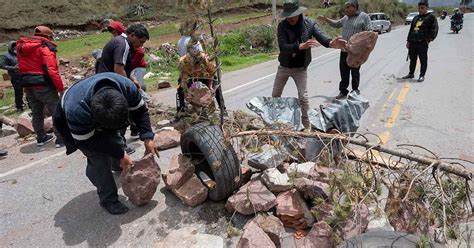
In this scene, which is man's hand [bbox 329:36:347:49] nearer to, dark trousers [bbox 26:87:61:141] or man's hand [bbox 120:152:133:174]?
man's hand [bbox 120:152:133:174]

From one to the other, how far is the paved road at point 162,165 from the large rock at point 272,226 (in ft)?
1.06

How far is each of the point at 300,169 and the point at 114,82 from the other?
76.0 inches

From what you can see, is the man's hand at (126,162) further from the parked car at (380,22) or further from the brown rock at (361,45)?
the parked car at (380,22)

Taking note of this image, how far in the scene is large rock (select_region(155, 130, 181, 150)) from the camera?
16.6 ft

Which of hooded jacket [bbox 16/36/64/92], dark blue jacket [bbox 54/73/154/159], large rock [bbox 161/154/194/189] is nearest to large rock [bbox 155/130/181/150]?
large rock [bbox 161/154/194/189]

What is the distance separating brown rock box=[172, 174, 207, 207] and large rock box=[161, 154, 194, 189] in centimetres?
5

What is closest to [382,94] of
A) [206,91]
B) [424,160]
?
[206,91]

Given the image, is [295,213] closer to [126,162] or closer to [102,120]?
[126,162]

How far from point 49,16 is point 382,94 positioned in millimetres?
32413

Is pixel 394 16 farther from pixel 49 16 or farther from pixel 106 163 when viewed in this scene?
pixel 106 163

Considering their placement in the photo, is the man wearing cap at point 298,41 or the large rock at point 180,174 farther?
the man wearing cap at point 298,41

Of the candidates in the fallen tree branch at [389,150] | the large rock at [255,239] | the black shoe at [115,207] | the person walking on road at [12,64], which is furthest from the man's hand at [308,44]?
the person walking on road at [12,64]

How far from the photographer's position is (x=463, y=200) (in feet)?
8.49

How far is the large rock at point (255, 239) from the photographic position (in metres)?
2.65
